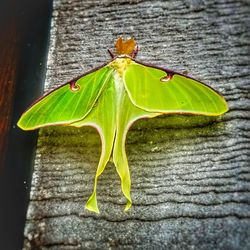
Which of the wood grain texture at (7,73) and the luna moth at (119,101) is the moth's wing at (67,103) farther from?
the wood grain texture at (7,73)

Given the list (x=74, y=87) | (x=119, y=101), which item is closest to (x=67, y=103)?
(x=74, y=87)

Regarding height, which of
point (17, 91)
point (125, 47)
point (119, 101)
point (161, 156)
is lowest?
point (161, 156)

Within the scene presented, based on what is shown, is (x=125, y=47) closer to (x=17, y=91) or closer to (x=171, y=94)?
(x=171, y=94)

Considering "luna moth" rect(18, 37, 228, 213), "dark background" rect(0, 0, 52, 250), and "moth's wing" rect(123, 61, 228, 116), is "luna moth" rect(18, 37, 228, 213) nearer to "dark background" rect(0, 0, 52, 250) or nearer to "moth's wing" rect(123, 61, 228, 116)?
"moth's wing" rect(123, 61, 228, 116)

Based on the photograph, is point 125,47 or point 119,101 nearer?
point 119,101

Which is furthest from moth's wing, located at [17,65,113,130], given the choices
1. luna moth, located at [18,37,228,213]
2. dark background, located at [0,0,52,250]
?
dark background, located at [0,0,52,250]

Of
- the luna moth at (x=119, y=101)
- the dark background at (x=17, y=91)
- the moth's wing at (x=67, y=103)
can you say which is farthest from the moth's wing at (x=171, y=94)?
the dark background at (x=17, y=91)

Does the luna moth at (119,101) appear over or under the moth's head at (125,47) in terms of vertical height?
under
